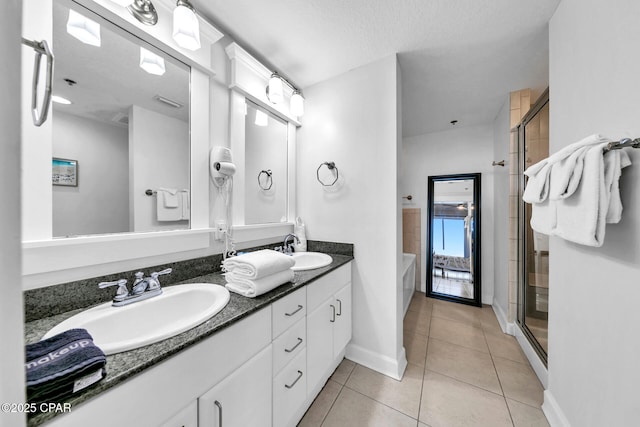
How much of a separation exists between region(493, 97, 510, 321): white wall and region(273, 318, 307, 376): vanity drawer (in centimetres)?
228

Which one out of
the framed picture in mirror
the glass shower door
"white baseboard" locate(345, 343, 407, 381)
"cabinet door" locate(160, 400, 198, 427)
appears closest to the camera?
"cabinet door" locate(160, 400, 198, 427)

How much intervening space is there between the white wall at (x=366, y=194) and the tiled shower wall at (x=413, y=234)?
5.96ft

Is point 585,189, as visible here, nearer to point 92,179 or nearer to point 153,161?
point 153,161

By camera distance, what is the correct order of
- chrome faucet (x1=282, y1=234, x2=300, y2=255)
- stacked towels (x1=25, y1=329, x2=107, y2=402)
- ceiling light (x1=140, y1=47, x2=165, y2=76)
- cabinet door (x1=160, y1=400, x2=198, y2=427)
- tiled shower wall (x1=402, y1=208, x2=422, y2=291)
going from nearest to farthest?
stacked towels (x1=25, y1=329, x2=107, y2=402), cabinet door (x1=160, y1=400, x2=198, y2=427), ceiling light (x1=140, y1=47, x2=165, y2=76), chrome faucet (x1=282, y1=234, x2=300, y2=255), tiled shower wall (x1=402, y1=208, x2=422, y2=291)

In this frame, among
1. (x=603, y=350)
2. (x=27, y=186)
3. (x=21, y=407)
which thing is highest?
(x=27, y=186)

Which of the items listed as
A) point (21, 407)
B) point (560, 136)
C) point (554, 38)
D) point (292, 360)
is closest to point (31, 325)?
point (21, 407)

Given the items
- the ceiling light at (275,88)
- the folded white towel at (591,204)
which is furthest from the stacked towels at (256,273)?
the folded white towel at (591,204)

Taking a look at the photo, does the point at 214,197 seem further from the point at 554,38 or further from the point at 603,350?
the point at 554,38

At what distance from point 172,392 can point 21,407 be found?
426mm

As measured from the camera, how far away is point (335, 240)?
1.93 meters

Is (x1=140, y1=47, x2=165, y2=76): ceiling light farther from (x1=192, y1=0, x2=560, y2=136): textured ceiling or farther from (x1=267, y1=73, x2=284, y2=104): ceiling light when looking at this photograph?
(x1=267, y1=73, x2=284, y2=104): ceiling light

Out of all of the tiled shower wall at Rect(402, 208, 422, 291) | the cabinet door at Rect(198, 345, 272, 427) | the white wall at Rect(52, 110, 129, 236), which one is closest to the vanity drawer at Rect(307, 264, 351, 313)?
the cabinet door at Rect(198, 345, 272, 427)

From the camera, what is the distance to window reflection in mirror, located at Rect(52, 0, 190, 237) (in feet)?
3.01

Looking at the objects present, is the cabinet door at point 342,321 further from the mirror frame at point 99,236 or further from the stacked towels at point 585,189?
the stacked towels at point 585,189
